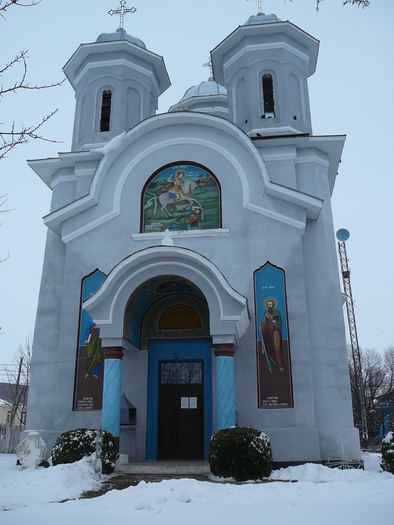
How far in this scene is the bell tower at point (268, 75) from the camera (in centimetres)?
1752

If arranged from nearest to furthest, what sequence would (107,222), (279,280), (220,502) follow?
1. (220,502)
2. (279,280)
3. (107,222)

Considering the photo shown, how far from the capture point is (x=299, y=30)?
60.3ft

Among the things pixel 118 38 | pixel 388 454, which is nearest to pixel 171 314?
pixel 388 454

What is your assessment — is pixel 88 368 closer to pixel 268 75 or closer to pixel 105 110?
pixel 105 110

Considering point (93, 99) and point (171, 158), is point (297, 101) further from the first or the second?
point (93, 99)

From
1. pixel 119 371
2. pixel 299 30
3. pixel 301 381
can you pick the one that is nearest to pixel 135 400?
pixel 119 371

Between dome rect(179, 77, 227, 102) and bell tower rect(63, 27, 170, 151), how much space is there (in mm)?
7058

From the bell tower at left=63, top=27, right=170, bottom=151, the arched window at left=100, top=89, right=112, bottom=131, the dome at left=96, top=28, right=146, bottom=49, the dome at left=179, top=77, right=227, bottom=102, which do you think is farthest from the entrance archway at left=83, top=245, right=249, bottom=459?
the dome at left=179, top=77, right=227, bottom=102

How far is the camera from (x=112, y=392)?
12.1 meters

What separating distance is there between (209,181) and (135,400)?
20.9 ft

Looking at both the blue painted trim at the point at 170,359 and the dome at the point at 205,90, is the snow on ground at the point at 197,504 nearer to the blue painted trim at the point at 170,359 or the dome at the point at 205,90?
the blue painted trim at the point at 170,359

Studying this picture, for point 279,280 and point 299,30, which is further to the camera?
point 299,30

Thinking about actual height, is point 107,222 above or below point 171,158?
below

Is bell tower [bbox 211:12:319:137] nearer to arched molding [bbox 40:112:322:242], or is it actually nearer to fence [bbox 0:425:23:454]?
arched molding [bbox 40:112:322:242]
